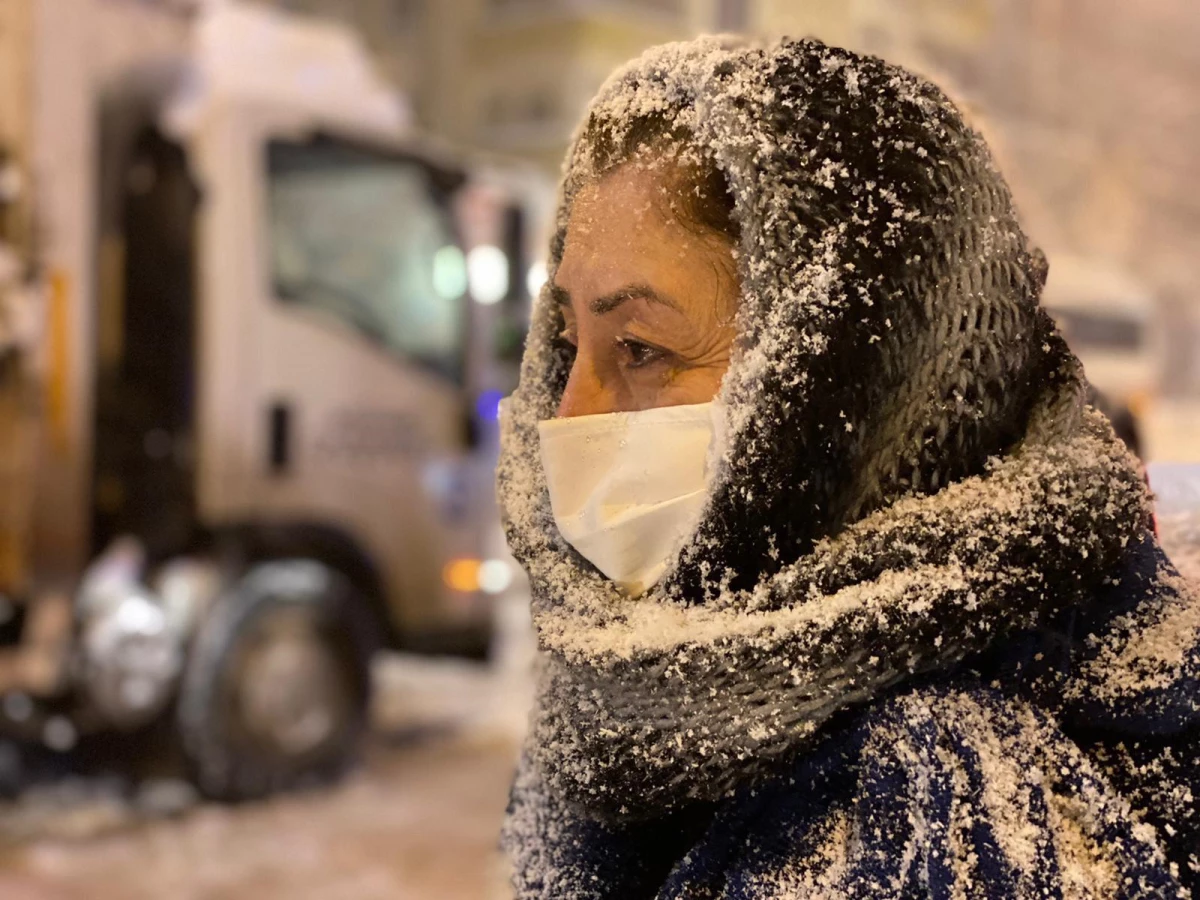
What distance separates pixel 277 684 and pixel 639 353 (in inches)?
151

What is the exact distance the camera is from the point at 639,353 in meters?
1.19

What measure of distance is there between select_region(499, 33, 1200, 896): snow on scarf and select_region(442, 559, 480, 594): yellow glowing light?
419cm

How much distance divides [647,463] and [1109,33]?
644 inches

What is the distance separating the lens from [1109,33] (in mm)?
15023

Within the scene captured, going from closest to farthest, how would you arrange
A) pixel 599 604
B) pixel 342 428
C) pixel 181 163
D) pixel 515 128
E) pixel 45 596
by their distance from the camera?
pixel 599 604 < pixel 45 596 < pixel 181 163 < pixel 342 428 < pixel 515 128

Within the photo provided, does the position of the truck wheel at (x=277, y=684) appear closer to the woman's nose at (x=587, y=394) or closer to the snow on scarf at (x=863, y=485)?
the woman's nose at (x=587, y=394)

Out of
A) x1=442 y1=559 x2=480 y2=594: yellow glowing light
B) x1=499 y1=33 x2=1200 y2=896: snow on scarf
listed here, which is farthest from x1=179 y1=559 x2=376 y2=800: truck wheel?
x1=499 y1=33 x2=1200 y2=896: snow on scarf

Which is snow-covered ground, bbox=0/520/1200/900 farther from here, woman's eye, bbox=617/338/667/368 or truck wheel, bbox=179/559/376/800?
woman's eye, bbox=617/338/667/368

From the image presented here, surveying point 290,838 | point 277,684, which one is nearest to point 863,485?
point 290,838

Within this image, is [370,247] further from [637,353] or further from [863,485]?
[863,485]

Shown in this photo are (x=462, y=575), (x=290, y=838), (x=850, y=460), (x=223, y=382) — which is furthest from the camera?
(x=462, y=575)

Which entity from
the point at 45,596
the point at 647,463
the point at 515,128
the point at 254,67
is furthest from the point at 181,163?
the point at 515,128

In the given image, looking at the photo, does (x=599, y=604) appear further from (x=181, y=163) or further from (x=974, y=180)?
(x=181, y=163)

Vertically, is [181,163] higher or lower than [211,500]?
higher
